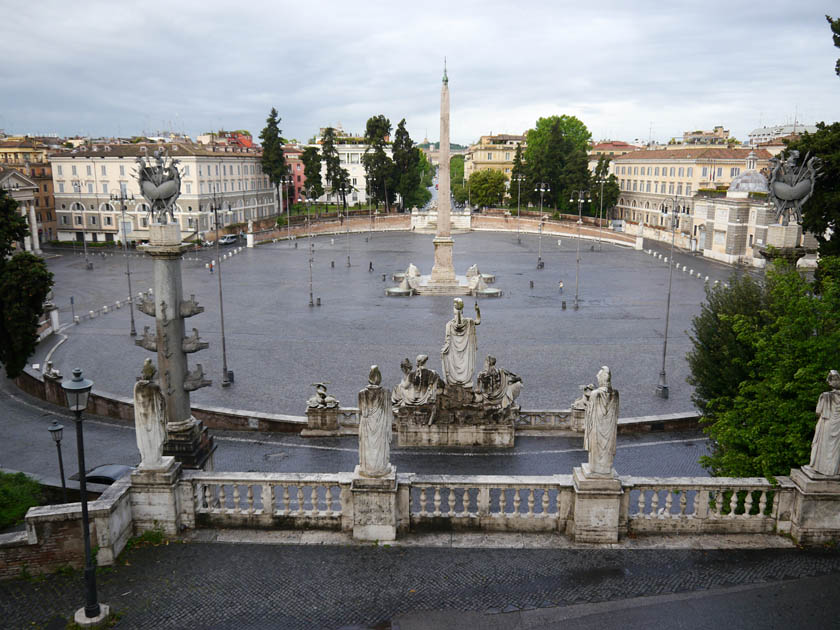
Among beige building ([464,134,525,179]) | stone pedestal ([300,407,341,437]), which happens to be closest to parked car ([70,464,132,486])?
stone pedestal ([300,407,341,437])

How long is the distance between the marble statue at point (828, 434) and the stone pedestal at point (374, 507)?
227 inches

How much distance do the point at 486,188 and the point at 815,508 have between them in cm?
9512

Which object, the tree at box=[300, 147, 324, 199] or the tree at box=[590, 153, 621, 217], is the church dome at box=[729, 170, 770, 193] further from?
the tree at box=[300, 147, 324, 199]

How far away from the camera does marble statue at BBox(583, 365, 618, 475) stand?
346 inches

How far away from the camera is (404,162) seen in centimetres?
9188

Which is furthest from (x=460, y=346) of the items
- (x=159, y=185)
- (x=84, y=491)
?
(x=84, y=491)

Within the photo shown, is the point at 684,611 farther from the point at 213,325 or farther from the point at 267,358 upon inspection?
the point at 213,325

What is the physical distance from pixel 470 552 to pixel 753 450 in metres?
5.12

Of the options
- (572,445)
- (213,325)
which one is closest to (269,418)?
(572,445)

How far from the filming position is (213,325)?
1312 inches

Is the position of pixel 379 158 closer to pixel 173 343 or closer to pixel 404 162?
pixel 404 162

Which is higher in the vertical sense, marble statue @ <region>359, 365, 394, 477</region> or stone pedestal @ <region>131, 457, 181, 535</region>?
marble statue @ <region>359, 365, 394, 477</region>

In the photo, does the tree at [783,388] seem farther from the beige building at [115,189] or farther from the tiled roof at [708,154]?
the beige building at [115,189]

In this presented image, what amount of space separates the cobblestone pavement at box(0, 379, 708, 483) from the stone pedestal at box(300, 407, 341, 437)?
0.22 meters
